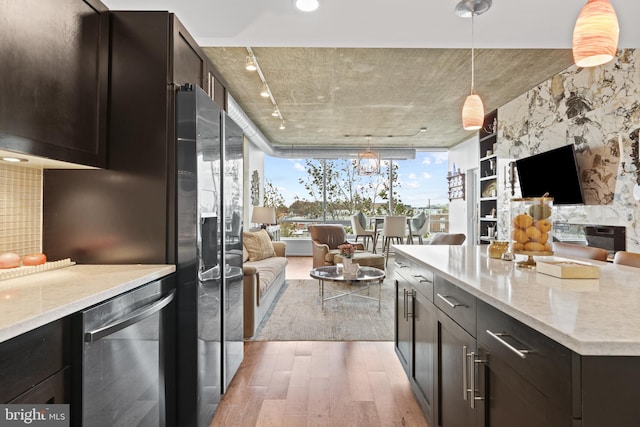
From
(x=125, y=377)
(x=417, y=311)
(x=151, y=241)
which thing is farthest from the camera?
(x=417, y=311)

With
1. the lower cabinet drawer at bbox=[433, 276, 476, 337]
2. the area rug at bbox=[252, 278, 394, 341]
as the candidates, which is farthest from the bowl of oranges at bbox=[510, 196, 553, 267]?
A: the area rug at bbox=[252, 278, 394, 341]

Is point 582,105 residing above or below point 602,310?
above

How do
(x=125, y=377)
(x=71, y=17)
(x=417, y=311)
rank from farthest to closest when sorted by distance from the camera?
(x=417, y=311), (x=71, y=17), (x=125, y=377)

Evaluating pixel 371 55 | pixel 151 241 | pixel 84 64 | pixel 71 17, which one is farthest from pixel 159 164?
pixel 371 55

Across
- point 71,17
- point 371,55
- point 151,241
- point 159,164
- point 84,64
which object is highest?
point 371,55

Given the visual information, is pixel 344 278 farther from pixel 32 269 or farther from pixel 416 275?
pixel 32 269

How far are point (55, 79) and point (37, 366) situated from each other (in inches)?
46.1

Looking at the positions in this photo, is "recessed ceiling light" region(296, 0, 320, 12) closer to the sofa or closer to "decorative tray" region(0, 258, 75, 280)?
"decorative tray" region(0, 258, 75, 280)

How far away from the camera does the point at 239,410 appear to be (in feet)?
7.17

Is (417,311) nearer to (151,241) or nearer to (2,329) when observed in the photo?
(151,241)

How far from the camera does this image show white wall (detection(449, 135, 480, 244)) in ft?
25.9

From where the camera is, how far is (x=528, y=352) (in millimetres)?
949

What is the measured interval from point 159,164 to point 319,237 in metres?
5.09

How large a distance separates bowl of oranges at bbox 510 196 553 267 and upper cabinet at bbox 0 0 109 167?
208 centimetres
